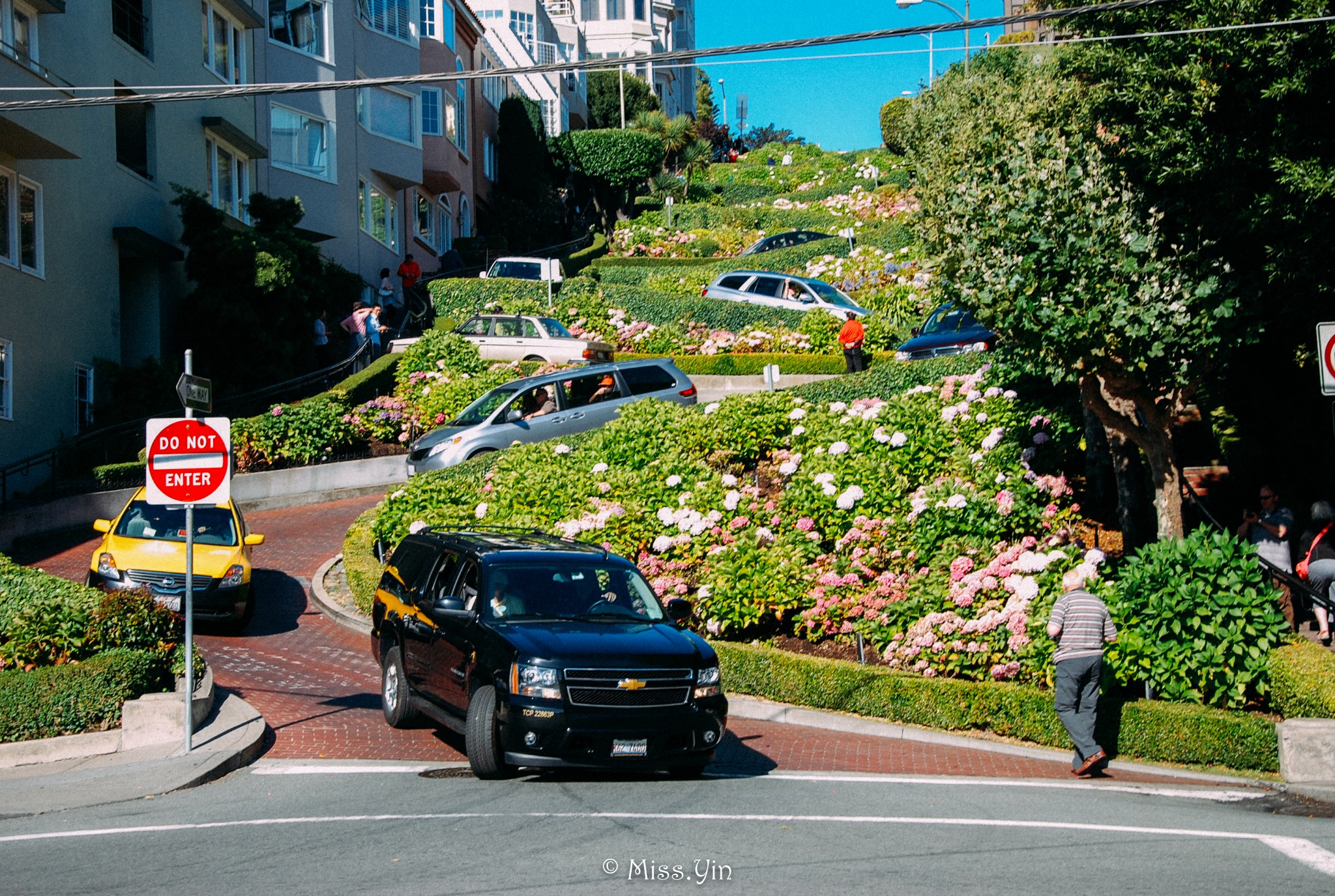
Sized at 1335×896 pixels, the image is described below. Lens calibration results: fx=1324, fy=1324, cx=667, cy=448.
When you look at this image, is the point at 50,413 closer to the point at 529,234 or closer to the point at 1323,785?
the point at 1323,785

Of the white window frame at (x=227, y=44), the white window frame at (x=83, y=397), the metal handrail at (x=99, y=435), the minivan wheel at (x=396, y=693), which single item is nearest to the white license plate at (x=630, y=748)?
the minivan wheel at (x=396, y=693)

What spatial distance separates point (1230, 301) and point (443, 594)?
8.01m

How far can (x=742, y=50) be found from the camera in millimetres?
11578

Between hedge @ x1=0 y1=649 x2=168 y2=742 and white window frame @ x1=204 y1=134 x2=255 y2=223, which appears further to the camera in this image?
white window frame @ x1=204 y1=134 x2=255 y2=223

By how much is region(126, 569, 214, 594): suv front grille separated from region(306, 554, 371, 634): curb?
1.87 metres

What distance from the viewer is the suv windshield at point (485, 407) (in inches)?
859

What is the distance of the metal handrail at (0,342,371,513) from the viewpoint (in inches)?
846

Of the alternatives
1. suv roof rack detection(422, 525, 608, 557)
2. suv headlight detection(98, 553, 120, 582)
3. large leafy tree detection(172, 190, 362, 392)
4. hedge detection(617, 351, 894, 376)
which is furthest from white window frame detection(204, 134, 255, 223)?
suv roof rack detection(422, 525, 608, 557)

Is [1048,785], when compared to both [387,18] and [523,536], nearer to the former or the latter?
[523,536]

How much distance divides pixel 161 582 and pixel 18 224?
9997mm

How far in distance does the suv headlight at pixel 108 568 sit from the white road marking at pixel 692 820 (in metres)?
7.57

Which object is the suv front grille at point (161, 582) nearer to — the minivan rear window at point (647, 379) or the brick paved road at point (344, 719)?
the brick paved road at point (344, 719)

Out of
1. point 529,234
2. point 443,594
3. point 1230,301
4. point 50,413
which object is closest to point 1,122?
point 50,413

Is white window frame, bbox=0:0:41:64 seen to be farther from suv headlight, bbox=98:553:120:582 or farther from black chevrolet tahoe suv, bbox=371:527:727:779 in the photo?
black chevrolet tahoe suv, bbox=371:527:727:779
